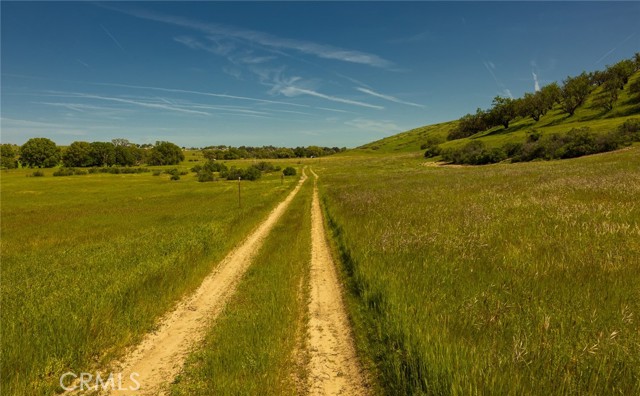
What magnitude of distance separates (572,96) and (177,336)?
486 feet

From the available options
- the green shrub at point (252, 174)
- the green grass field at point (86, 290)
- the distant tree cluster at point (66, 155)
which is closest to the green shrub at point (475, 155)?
the green shrub at point (252, 174)

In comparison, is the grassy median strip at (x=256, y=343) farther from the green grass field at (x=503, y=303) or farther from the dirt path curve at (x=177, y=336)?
the green grass field at (x=503, y=303)

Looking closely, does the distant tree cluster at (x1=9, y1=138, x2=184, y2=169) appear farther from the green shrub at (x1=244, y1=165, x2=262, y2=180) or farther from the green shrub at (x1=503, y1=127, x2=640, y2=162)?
the green shrub at (x1=503, y1=127, x2=640, y2=162)

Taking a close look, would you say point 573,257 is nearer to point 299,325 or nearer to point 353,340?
point 353,340

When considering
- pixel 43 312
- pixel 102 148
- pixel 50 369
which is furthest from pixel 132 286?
pixel 102 148

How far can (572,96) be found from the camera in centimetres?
10806

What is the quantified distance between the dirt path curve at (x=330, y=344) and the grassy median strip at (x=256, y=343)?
→ 0.35 metres

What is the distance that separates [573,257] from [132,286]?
44.4ft

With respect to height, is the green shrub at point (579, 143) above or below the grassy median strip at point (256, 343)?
above

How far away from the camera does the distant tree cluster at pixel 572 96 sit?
333 ft

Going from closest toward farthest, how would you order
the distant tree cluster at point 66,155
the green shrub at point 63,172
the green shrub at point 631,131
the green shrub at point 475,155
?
1. the green shrub at point 631,131
2. the green shrub at point 475,155
3. the green shrub at point 63,172
4. the distant tree cluster at point 66,155

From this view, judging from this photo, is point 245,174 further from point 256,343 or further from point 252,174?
point 256,343

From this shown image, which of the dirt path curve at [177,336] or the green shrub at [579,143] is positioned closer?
the dirt path curve at [177,336]

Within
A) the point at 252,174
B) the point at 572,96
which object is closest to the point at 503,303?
the point at 252,174
